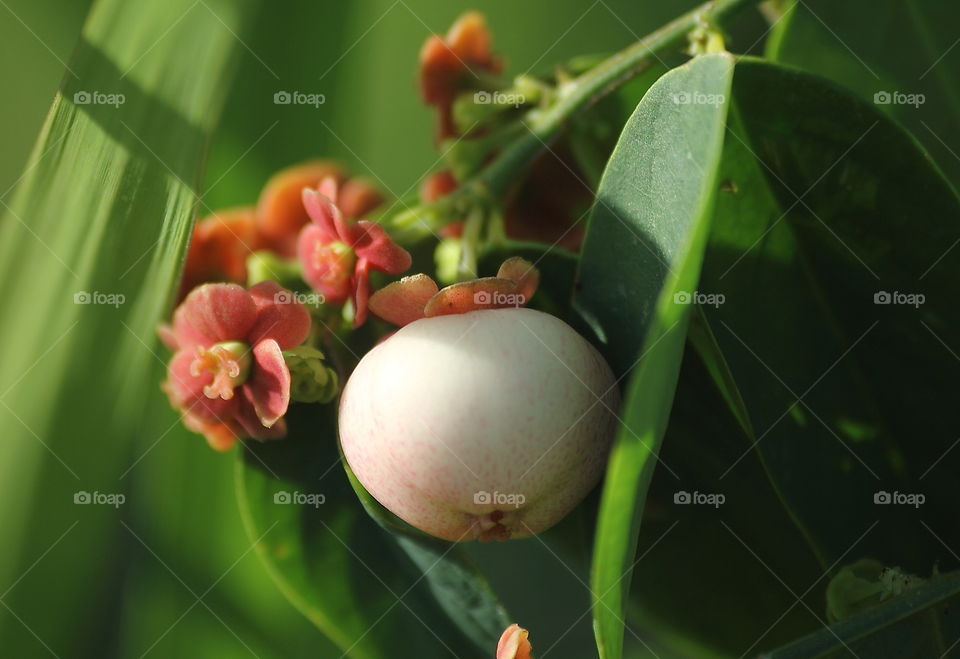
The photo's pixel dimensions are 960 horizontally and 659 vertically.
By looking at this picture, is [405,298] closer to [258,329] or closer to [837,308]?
[258,329]

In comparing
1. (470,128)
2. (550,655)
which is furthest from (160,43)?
(550,655)

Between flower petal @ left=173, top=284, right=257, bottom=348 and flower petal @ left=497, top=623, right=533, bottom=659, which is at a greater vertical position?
flower petal @ left=173, top=284, right=257, bottom=348

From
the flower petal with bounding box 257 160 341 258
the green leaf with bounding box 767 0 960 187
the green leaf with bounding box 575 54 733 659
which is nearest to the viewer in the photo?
Answer: the green leaf with bounding box 575 54 733 659

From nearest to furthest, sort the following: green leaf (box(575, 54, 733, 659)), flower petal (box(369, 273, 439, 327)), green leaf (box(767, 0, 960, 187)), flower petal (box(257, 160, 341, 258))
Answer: green leaf (box(575, 54, 733, 659))
flower petal (box(369, 273, 439, 327))
green leaf (box(767, 0, 960, 187))
flower petal (box(257, 160, 341, 258))

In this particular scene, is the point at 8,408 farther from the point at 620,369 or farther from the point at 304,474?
the point at 620,369

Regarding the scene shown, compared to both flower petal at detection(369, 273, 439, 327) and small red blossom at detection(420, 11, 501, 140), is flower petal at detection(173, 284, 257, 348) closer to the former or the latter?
flower petal at detection(369, 273, 439, 327)

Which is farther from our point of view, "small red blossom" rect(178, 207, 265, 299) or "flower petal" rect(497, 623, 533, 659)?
"small red blossom" rect(178, 207, 265, 299)

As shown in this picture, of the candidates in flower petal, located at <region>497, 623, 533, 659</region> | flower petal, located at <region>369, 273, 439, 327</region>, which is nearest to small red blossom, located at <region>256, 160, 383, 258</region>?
flower petal, located at <region>369, 273, 439, 327</region>

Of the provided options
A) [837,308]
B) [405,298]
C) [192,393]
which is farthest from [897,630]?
[192,393]
